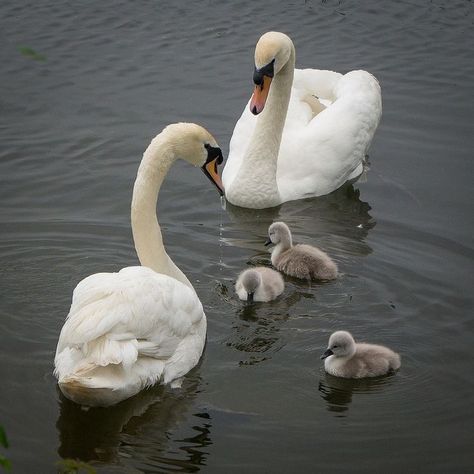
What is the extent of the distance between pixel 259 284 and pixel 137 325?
1844 mm

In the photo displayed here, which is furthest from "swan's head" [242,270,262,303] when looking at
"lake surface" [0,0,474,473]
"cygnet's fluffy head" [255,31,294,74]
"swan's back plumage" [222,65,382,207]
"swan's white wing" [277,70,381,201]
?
"cygnet's fluffy head" [255,31,294,74]

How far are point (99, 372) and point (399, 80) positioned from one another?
844 cm

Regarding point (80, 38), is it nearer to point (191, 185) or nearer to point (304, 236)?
point (191, 185)

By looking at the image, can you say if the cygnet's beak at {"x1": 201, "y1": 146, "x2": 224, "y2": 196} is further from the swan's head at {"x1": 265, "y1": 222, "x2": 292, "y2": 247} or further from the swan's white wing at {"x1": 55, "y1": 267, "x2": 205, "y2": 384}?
the swan's head at {"x1": 265, "y1": 222, "x2": 292, "y2": 247}

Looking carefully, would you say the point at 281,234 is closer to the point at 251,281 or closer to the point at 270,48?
the point at 251,281

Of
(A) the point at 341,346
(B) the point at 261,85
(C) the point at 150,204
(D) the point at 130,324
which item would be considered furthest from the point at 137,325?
(B) the point at 261,85

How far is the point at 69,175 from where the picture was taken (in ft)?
36.3

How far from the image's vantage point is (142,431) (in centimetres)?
666

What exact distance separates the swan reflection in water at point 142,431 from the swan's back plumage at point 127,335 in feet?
0.57

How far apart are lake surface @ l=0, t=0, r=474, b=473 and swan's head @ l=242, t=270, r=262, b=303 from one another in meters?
0.18

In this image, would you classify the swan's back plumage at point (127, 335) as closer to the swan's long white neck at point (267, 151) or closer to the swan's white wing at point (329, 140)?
the swan's long white neck at point (267, 151)

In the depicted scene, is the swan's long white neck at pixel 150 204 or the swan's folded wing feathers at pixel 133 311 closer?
the swan's folded wing feathers at pixel 133 311

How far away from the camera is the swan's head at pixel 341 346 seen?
7227mm

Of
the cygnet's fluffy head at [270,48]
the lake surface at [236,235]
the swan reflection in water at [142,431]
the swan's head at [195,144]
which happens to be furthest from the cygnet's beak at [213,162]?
the cygnet's fluffy head at [270,48]
